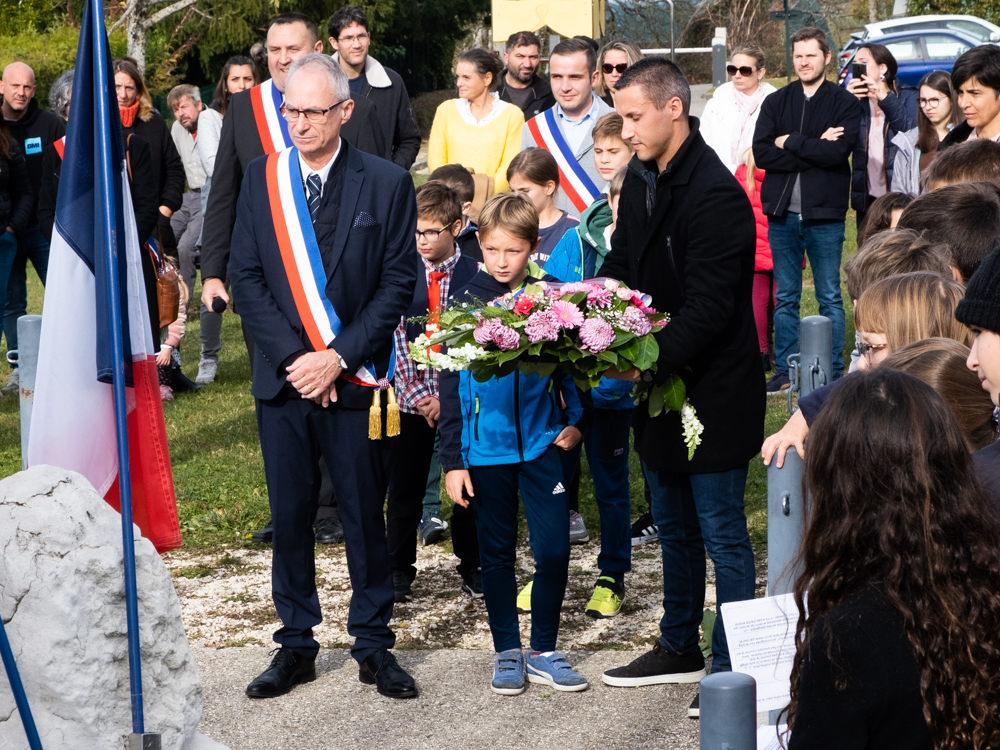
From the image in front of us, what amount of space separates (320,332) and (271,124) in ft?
4.72

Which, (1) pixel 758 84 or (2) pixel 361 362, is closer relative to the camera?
(2) pixel 361 362

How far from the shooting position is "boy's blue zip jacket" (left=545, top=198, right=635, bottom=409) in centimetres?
524

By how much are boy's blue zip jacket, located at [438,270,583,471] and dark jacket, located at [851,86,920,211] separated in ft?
16.9

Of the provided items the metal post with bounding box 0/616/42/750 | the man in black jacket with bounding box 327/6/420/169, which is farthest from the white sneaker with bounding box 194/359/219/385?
the metal post with bounding box 0/616/42/750

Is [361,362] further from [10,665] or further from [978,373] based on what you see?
[978,373]

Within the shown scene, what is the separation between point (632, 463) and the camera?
757 cm

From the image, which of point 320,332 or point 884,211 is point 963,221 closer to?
point 884,211

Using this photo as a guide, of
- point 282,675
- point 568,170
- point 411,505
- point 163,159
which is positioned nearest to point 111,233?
point 282,675

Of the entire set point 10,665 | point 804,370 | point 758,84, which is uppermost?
point 758,84

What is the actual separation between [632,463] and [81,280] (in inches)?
182

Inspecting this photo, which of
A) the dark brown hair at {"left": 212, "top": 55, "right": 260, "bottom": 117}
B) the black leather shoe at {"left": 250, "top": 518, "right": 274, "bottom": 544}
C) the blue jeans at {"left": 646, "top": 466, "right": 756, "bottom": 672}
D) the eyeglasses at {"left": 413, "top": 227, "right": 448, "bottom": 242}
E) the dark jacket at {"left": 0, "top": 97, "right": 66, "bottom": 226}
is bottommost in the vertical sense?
the black leather shoe at {"left": 250, "top": 518, "right": 274, "bottom": 544}

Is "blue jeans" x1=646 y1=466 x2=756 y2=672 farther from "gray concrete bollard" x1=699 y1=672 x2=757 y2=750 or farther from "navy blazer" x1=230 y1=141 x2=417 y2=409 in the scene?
"gray concrete bollard" x1=699 y1=672 x2=757 y2=750

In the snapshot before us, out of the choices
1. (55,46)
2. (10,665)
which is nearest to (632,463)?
(10,665)

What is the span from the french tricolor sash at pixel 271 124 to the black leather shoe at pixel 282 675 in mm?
2310
